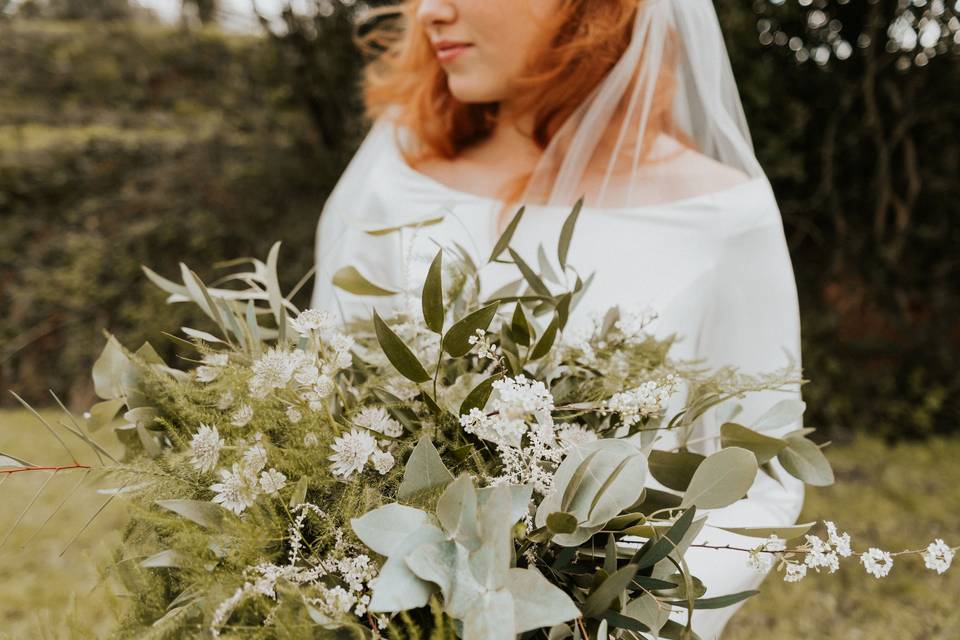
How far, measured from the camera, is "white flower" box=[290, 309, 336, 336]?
0.75 m

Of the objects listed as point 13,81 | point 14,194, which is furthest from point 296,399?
point 13,81

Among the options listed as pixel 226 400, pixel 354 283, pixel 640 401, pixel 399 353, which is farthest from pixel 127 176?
pixel 640 401

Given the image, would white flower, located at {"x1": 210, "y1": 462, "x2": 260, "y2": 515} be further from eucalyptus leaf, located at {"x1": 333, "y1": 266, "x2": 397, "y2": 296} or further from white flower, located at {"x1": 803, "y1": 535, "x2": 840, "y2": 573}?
white flower, located at {"x1": 803, "y1": 535, "x2": 840, "y2": 573}

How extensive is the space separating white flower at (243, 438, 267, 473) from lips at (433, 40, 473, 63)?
1.02 meters

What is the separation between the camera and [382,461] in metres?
0.72

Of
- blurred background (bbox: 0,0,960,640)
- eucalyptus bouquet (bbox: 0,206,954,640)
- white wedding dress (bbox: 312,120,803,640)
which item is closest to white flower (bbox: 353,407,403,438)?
eucalyptus bouquet (bbox: 0,206,954,640)

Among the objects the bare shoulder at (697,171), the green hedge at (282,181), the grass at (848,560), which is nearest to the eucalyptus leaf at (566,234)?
the bare shoulder at (697,171)

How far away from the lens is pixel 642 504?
0.83m

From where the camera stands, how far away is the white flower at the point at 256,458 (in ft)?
2.32

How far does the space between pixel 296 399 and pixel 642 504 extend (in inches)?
15.4

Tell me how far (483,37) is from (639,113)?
0.40 m

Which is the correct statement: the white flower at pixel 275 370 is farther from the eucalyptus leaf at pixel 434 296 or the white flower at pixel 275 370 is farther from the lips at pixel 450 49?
the lips at pixel 450 49

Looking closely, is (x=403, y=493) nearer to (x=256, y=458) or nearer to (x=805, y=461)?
(x=256, y=458)

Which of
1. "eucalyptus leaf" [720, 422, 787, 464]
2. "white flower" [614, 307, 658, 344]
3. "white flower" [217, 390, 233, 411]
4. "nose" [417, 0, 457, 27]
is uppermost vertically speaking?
"nose" [417, 0, 457, 27]
